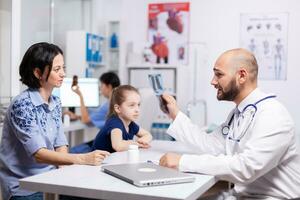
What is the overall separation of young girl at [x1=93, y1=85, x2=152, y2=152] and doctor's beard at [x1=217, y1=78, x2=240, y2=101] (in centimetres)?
57

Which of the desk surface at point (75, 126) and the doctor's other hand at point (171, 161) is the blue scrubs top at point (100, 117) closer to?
the desk surface at point (75, 126)

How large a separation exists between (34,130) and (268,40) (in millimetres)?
3457

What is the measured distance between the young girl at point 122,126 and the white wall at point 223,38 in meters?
2.09

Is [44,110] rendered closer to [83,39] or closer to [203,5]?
[83,39]

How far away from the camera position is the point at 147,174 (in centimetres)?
138

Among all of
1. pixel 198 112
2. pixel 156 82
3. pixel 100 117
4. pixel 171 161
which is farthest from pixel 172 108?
pixel 198 112

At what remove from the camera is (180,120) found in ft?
6.64

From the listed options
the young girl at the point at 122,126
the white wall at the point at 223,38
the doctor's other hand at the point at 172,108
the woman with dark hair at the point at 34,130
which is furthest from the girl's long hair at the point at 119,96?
the white wall at the point at 223,38

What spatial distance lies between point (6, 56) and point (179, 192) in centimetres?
228

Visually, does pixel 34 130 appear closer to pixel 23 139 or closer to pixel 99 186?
pixel 23 139

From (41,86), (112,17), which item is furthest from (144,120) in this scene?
(41,86)

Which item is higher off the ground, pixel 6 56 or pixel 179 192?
pixel 6 56

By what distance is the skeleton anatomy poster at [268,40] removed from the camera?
446 centimetres

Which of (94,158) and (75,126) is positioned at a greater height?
(94,158)
